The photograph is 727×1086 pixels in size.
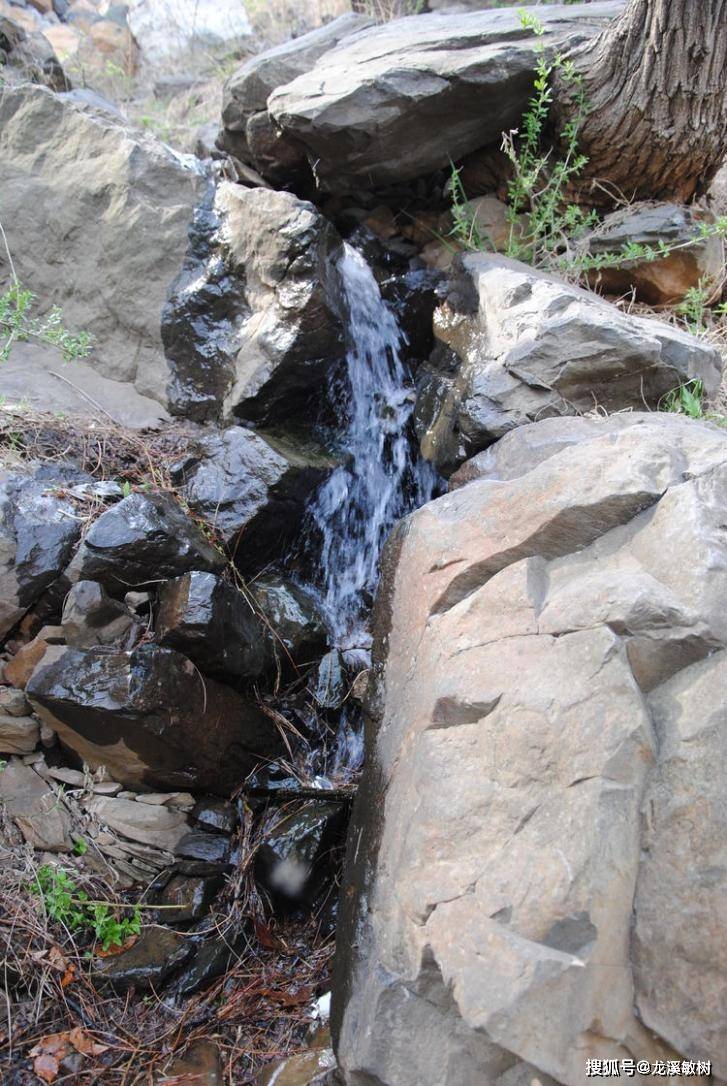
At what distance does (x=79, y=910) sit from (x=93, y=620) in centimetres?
94

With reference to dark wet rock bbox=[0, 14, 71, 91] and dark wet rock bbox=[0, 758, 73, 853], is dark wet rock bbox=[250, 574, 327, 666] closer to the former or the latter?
dark wet rock bbox=[0, 758, 73, 853]

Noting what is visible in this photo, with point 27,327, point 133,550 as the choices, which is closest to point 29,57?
point 27,327

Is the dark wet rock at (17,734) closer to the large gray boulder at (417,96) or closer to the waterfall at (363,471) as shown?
the waterfall at (363,471)

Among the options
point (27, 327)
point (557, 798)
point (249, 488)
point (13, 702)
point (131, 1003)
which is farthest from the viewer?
point (27, 327)

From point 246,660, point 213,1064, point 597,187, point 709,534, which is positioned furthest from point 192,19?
point 213,1064

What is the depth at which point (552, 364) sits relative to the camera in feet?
10.5

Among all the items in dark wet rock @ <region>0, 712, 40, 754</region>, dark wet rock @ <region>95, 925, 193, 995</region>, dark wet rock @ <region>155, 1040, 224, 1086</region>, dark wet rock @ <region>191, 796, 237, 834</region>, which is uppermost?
dark wet rock @ <region>0, 712, 40, 754</region>

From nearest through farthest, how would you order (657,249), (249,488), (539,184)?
(249,488), (657,249), (539,184)

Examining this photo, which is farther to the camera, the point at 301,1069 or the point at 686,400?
the point at 686,400

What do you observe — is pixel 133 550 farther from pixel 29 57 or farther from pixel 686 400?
pixel 29 57

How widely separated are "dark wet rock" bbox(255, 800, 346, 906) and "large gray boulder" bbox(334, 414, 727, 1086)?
0.45 meters

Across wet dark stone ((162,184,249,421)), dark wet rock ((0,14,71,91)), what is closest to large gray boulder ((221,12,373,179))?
wet dark stone ((162,184,249,421))

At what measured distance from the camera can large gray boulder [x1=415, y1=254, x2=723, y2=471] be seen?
3.19 metres

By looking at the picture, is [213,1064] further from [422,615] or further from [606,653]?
[606,653]
